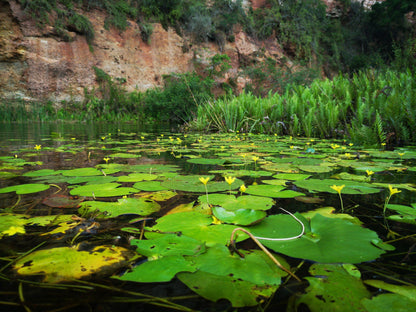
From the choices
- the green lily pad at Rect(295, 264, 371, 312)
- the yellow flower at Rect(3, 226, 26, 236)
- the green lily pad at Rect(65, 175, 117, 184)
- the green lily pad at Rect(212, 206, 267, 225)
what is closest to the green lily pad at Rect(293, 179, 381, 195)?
the green lily pad at Rect(212, 206, 267, 225)

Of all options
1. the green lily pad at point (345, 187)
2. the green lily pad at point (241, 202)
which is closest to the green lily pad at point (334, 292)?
the green lily pad at point (241, 202)

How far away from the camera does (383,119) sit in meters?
2.46

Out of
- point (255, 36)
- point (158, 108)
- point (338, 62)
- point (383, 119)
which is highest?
point (255, 36)

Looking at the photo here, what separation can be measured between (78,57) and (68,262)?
34.0 feet

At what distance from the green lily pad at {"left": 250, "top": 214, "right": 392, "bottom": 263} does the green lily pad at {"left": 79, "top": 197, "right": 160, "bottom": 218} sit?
32cm

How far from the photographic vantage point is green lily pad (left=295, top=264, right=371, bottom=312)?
1.17ft

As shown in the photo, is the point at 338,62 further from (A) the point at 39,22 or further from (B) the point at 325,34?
(A) the point at 39,22

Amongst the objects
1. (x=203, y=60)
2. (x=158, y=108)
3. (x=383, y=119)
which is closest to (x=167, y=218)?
(x=383, y=119)

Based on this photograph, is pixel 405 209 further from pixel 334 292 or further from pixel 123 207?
pixel 123 207

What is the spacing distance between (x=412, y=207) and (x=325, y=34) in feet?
57.4

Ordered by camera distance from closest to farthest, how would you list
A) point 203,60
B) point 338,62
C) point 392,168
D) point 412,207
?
1. point 412,207
2. point 392,168
3. point 203,60
4. point 338,62

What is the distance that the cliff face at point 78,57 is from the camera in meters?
7.89

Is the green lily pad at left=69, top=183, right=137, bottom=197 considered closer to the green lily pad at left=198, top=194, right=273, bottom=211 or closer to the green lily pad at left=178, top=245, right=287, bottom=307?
the green lily pad at left=198, top=194, right=273, bottom=211

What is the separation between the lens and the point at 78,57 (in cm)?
900
